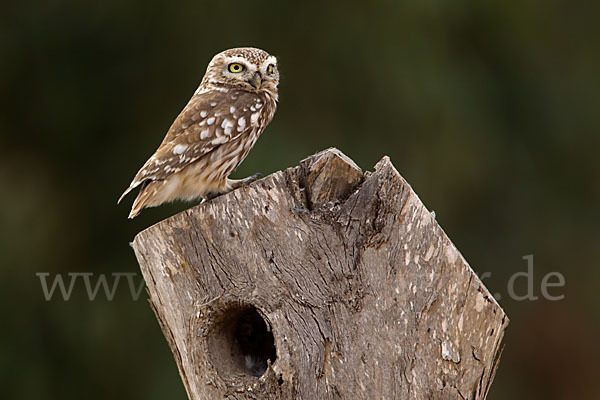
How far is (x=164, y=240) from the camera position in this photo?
3105 mm

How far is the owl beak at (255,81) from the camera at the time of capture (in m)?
4.09

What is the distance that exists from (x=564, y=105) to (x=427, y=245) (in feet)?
22.1

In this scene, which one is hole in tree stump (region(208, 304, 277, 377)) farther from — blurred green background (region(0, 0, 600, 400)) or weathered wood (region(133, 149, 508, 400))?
blurred green background (region(0, 0, 600, 400))

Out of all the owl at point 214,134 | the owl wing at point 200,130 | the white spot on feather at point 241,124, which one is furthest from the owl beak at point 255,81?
the white spot on feather at point 241,124

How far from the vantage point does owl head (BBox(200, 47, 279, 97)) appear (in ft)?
13.5

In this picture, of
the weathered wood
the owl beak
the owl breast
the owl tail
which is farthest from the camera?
the owl beak

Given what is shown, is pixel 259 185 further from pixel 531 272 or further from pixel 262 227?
pixel 531 272

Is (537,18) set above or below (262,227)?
above

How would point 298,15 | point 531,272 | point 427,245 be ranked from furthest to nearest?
1. point 531,272
2. point 298,15
3. point 427,245

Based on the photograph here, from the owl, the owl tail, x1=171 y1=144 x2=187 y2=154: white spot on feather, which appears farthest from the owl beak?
the owl tail

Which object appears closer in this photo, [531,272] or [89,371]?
[89,371]

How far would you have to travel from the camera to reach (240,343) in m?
3.24

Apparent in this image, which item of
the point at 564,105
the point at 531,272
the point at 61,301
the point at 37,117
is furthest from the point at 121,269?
the point at 564,105

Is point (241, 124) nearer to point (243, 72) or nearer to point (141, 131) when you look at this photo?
point (243, 72)
